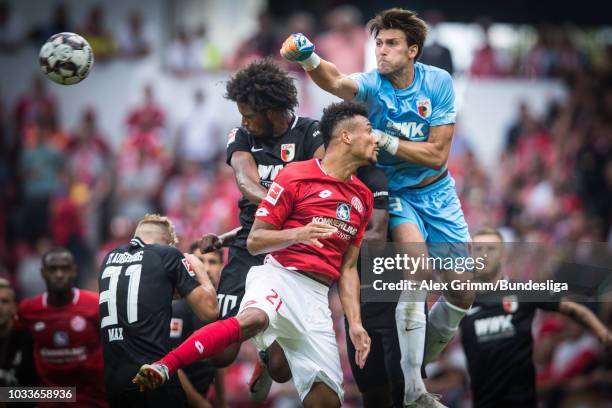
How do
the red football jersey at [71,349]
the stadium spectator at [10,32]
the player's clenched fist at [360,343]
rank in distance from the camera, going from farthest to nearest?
the stadium spectator at [10,32], the red football jersey at [71,349], the player's clenched fist at [360,343]

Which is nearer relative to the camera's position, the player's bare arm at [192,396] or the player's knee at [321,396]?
the player's knee at [321,396]

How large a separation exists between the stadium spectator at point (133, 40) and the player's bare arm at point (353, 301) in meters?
13.6

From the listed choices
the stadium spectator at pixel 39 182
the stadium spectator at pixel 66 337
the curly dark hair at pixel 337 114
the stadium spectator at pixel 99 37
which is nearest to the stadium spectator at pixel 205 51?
the stadium spectator at pixel 99 37

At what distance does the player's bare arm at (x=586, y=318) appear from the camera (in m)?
10.6

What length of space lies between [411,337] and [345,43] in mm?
11117

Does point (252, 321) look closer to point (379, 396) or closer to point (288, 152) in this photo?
point (288, 152)

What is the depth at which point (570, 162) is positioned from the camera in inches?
713

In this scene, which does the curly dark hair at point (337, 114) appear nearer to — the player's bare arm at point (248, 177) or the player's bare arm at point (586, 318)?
the player's bare arm at point (248, 177)

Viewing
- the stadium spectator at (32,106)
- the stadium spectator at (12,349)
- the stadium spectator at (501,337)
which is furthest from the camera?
the stadium spectator at (32,106)

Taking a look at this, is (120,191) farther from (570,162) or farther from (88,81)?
(570,162)

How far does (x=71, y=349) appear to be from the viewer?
10.2 metres

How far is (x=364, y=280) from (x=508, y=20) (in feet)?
46.8

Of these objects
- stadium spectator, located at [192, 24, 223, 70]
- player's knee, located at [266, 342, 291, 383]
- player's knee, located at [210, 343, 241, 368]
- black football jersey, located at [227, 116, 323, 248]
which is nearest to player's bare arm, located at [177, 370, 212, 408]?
player's knee, located at [210, 343, 241, 368]

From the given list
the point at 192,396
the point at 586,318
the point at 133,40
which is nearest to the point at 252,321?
the point at 192,396
